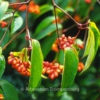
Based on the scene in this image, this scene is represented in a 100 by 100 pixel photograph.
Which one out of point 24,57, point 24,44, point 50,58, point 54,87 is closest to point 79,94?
point 54,87

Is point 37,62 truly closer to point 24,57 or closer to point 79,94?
point 24,57

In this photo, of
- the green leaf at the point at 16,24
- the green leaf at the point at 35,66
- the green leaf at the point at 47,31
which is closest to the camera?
the green leaf at the point at 35,66

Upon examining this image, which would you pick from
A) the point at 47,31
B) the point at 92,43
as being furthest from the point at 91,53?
the point at 47,31

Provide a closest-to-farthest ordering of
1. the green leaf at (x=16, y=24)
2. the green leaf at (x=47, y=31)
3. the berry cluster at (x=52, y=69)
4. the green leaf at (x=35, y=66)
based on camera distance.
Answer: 1. the green leaf at (x=35, y=66)
2. the berry cluster at (x=52, y=69)
3. the green leaf at (x=16, y=24)
4. the green leaf at (x=47, y=31)

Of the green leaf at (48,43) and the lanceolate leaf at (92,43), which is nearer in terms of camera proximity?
the lanceolate leaf at (92,43)

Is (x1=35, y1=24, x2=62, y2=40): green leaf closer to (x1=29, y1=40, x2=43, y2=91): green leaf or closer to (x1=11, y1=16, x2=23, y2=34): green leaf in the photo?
(x1=11, y1=16, x2=23, y2=34): green leaf

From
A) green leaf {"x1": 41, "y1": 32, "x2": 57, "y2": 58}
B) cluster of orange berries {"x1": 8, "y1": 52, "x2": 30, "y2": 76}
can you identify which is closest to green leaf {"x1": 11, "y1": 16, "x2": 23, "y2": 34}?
cluster of orange berries {"x1": 8, "y1": 52, "x2": 30, "y2": 76}

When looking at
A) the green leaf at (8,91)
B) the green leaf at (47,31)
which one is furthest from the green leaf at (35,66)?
the green leaf at (47,31)

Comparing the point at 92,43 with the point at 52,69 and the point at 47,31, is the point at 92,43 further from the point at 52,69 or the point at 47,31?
the point at 47,31

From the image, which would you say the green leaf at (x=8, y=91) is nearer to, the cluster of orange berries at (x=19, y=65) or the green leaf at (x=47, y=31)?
the cluster of orange berries at (x=19, y=65)

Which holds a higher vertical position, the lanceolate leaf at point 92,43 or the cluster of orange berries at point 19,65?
the lanceolate leaf at point 92,43

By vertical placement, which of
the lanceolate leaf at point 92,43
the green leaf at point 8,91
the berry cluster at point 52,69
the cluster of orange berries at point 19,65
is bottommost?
the green leaf at point 8,91
